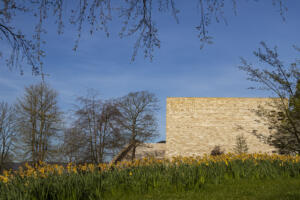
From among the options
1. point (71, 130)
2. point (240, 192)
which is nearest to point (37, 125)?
point (71, 130)

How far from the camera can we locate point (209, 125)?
21.2m

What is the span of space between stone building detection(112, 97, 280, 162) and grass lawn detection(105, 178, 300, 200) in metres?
14.7

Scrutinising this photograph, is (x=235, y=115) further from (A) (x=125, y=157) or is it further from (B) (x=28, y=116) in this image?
(B) (x=28, y=116)

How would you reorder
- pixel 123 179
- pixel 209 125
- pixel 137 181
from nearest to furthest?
pixel 137 181
pixel 123 179
pixel 209 125

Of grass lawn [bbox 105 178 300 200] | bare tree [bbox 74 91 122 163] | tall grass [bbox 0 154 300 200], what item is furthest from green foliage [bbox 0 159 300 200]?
bare tree [bbox 74 91 122 163]

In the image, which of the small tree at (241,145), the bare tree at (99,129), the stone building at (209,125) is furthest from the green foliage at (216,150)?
the bare tree at (99,129)

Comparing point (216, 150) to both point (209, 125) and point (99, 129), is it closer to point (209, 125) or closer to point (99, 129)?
point (209, 125)

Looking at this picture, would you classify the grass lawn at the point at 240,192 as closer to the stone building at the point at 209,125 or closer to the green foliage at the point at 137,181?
the green foliage at the point at 137,181

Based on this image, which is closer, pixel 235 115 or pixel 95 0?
pixel 95 0

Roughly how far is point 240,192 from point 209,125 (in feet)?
53.9

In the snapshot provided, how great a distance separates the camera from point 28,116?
67.1 ft

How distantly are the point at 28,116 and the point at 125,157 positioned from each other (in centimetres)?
821

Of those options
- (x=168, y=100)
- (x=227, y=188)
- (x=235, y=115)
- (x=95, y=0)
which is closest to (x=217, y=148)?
(x=235, y=115)

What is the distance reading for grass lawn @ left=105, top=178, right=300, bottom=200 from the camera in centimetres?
467
